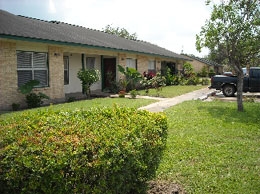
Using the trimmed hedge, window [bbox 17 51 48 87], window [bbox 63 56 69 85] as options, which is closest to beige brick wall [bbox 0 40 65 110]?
window [bbox 17 51 48 87]

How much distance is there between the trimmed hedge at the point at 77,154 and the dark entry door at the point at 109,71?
53.4ft

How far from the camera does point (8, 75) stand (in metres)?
11.4

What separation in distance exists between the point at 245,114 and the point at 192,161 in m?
5.96

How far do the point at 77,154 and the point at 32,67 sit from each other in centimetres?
1124

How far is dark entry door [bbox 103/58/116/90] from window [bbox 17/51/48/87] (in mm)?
7002

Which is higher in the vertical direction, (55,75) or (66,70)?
(66,70)

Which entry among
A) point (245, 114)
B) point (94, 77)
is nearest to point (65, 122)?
point (245, 114)

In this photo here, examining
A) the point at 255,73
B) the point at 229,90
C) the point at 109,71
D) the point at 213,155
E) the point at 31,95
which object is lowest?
the point at 213,155

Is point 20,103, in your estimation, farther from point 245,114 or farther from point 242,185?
point 242,185

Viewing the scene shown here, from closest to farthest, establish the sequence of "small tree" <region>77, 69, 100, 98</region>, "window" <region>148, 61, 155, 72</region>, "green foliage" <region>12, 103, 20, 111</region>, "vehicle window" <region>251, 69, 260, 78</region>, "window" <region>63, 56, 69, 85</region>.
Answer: "green foliage" <region>12, 103, 20, 111</region> < "small tree" <region>77, 69, 100, 98</region> < "vehicle window" <region>251, 69, 260, 78</region> < "window" <region>63, 56, 69, 85</region> < "window" <region>148, 61, 155, 72</region>

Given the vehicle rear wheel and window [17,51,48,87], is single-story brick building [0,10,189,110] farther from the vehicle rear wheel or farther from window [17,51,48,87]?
the vehicle rear wheel

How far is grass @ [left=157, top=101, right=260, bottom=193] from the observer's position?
4184mm

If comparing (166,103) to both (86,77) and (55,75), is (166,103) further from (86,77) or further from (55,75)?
(55,75)

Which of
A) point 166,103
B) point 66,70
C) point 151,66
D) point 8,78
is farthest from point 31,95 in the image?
point 151,66
